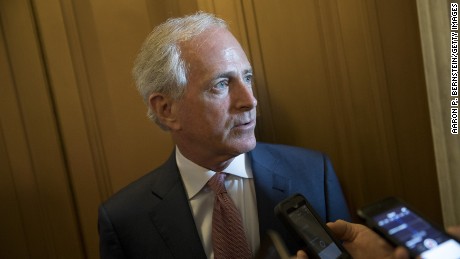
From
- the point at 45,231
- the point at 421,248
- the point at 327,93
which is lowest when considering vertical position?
the point at 45,231

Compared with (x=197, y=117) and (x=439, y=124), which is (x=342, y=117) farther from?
(x=197, y=117)

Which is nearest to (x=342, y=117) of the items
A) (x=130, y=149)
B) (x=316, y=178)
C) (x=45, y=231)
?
(x=316, y=178)

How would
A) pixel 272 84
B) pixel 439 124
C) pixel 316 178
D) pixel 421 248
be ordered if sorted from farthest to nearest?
pixel 272 84 → pixel 316 178 → pixel 439 124 → pixel 421 248

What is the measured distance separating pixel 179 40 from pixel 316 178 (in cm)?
56

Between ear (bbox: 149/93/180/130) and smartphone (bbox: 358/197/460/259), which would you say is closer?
smartphone (bbox: 358/197/460/259)

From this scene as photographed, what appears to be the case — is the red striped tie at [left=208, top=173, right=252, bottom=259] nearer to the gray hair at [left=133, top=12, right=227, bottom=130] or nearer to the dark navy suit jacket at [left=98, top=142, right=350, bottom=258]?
the dark navy suit jacket at [left=98, top=142, right=350, bottom=258]

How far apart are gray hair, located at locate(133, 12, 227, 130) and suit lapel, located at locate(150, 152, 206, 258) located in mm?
256

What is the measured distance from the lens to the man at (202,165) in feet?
3.57

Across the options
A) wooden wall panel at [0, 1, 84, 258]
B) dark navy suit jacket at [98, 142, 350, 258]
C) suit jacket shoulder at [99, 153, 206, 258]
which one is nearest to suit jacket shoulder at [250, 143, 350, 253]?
dark navy suit jacket at [98, 142, 350, 258]

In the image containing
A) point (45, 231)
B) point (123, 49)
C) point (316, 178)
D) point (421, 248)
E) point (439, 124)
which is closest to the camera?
point (421, 248)

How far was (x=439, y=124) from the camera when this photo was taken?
1.05m

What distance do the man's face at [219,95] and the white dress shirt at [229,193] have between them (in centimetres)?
9

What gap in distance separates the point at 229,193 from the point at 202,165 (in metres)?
0.12

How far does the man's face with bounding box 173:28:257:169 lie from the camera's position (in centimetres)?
108
